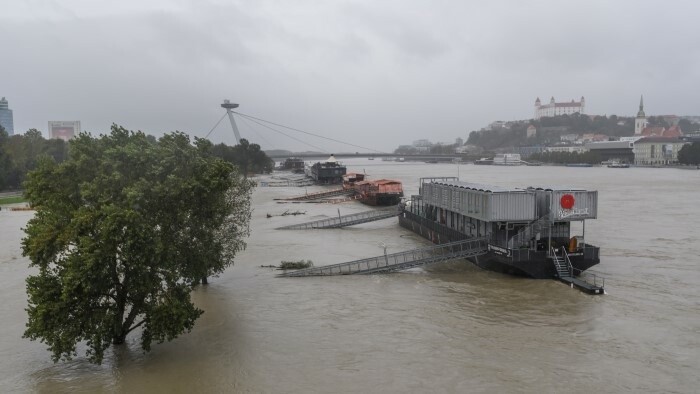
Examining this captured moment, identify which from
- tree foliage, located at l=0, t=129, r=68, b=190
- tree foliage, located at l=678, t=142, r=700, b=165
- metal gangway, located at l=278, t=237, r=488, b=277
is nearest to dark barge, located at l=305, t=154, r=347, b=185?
tree foliage, located at l=0, t=129, r=68, b=190

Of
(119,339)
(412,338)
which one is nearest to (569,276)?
(412,338)

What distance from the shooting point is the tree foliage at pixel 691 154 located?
155875 millimetres

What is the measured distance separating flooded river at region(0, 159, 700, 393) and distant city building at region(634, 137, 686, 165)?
176728 millimetres

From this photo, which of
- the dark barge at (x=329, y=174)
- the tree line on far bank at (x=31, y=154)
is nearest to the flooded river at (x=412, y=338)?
the tree line on far bank at (x=31, y=154)

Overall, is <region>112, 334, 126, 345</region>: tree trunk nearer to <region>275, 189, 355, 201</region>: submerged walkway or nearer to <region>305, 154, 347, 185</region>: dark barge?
<region>275, 189, 355, 201</region>: submerged walkway

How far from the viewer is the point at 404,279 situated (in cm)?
3056

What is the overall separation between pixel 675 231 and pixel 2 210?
7371cm

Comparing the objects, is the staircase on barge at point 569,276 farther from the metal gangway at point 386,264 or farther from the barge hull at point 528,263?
the metal gangway at point 386,264

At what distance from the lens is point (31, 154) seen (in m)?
108

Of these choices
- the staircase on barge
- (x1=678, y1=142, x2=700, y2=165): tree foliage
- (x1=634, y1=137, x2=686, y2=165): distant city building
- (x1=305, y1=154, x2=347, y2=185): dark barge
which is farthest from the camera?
(x1=634, y1=137, x2=686, y2=165): distant city building

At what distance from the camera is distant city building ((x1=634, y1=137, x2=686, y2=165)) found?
189 meters

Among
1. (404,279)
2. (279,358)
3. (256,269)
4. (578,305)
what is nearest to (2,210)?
(256,269)

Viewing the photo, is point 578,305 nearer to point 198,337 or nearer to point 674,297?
point 674,297

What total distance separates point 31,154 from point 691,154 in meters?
163
